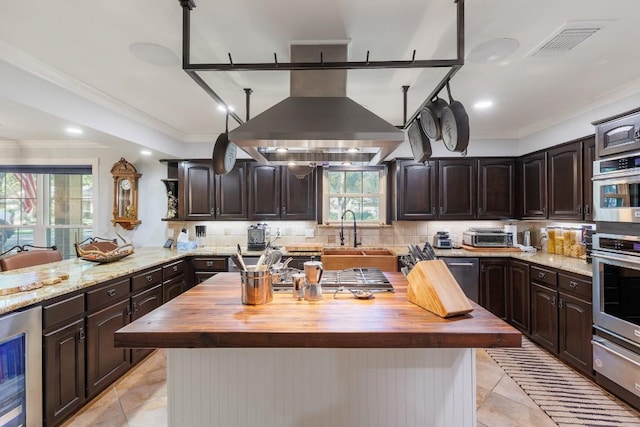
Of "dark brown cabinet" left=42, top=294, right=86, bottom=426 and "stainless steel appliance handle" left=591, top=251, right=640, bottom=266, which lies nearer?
"dark brown cabinet" left=42, top=294, right=86, bottom=426

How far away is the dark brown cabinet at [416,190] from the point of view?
414cm

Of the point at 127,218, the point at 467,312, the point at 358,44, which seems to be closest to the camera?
the point at 467,312

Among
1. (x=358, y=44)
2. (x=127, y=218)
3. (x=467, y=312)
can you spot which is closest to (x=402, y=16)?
(x=358, y=44)

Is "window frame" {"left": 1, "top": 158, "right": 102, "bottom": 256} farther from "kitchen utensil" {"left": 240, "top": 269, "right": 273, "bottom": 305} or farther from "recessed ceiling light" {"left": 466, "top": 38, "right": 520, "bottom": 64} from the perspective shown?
"recessed ceiling light" {"left": 466, "top": 38, "right": 520, "bottom": 64}

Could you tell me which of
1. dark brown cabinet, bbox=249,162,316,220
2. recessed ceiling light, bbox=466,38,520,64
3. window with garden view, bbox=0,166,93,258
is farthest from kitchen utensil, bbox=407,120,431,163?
window with garden view, bbox=0,166,93,258

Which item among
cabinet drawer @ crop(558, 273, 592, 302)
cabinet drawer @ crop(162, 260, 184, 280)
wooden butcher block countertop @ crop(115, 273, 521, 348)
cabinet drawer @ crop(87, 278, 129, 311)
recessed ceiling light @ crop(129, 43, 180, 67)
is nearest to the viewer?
wooden butcher block countertop @ crop(115, 273, 521, 348)

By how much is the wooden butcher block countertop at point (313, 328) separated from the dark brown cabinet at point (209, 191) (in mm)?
2710

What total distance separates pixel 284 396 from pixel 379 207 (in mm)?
3262

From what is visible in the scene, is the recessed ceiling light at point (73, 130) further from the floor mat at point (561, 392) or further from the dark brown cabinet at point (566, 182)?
the dark brown cabinet at point (566, 182)

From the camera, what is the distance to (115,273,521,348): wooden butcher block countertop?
1.27m

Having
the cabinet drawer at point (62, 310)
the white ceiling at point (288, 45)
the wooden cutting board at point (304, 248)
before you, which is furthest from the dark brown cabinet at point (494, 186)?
the cabinet drawer at point (62, 310)

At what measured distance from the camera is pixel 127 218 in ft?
14.1

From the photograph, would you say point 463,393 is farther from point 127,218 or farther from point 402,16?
point 127,218

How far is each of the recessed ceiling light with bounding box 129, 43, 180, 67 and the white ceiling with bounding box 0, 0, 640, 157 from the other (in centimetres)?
4
